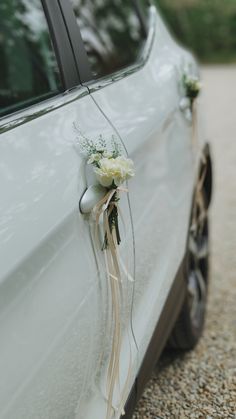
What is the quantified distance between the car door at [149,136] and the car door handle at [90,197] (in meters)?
0.29

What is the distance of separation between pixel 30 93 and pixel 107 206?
4.99 feet

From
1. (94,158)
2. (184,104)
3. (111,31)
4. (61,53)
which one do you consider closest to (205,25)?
(111,31)

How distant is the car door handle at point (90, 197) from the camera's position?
124 cm

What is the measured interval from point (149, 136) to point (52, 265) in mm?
791

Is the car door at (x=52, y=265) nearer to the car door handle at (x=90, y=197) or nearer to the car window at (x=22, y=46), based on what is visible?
the car door handle at (x=90, y=197)

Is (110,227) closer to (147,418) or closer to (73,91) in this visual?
(73,91)

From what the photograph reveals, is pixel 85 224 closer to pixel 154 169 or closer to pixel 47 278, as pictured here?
pixel 47 278

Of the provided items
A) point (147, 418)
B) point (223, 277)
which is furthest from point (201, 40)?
point (147, 418)

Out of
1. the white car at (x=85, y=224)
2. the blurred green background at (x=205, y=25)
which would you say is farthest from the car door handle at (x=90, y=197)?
the blurred green background at (x=205, y=25)

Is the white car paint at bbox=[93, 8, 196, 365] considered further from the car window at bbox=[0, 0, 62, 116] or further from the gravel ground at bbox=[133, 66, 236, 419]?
the car window at bbox=[0, 0, 62, 116]

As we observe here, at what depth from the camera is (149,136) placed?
180 cm

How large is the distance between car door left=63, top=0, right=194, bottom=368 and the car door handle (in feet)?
0.94

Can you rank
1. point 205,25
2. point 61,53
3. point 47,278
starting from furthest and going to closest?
point 205,25 → point 61,53 → point 47,278

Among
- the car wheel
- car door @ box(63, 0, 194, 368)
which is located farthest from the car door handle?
the car wheel
